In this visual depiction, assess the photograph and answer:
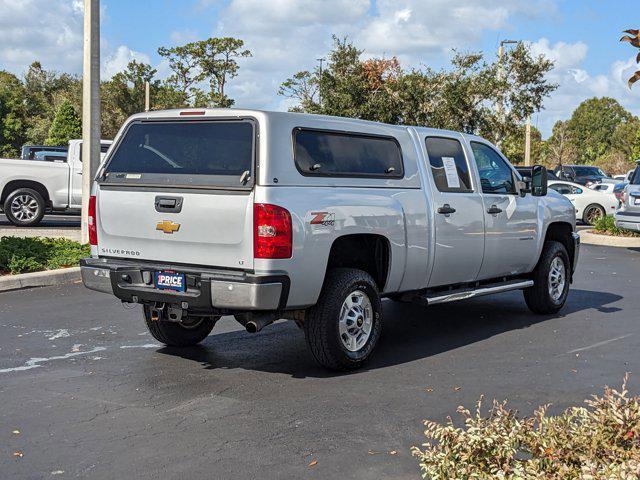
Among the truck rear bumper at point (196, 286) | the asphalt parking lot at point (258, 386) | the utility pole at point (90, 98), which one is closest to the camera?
the asphalt parking lot at point (258, 386)

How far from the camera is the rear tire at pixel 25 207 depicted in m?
17.9

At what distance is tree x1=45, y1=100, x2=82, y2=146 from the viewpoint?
44156 mm

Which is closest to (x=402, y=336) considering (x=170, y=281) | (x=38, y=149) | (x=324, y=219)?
(x=324, y=219)

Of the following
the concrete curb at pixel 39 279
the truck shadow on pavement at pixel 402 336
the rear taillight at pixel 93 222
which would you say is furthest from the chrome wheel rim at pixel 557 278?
the concrete curb at pixel 39 279

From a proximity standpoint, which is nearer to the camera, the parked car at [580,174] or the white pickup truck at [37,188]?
the white pickup truck at [37,188]

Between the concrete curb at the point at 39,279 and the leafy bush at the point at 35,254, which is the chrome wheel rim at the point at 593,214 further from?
the concrete curb at the point at 39,279

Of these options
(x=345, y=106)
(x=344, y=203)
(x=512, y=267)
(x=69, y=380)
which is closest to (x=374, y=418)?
(x=344, y=203)

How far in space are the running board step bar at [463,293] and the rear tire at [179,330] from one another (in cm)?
188

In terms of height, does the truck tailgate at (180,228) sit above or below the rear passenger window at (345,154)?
below

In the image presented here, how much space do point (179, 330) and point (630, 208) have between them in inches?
480

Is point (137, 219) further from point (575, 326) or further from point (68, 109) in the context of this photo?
point (68, 109)

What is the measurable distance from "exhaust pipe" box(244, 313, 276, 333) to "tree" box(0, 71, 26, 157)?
46847 mm

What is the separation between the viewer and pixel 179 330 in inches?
299

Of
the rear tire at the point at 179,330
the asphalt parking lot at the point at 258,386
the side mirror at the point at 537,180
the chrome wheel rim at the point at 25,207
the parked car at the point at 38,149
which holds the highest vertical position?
the parked car at the point at 38,149
